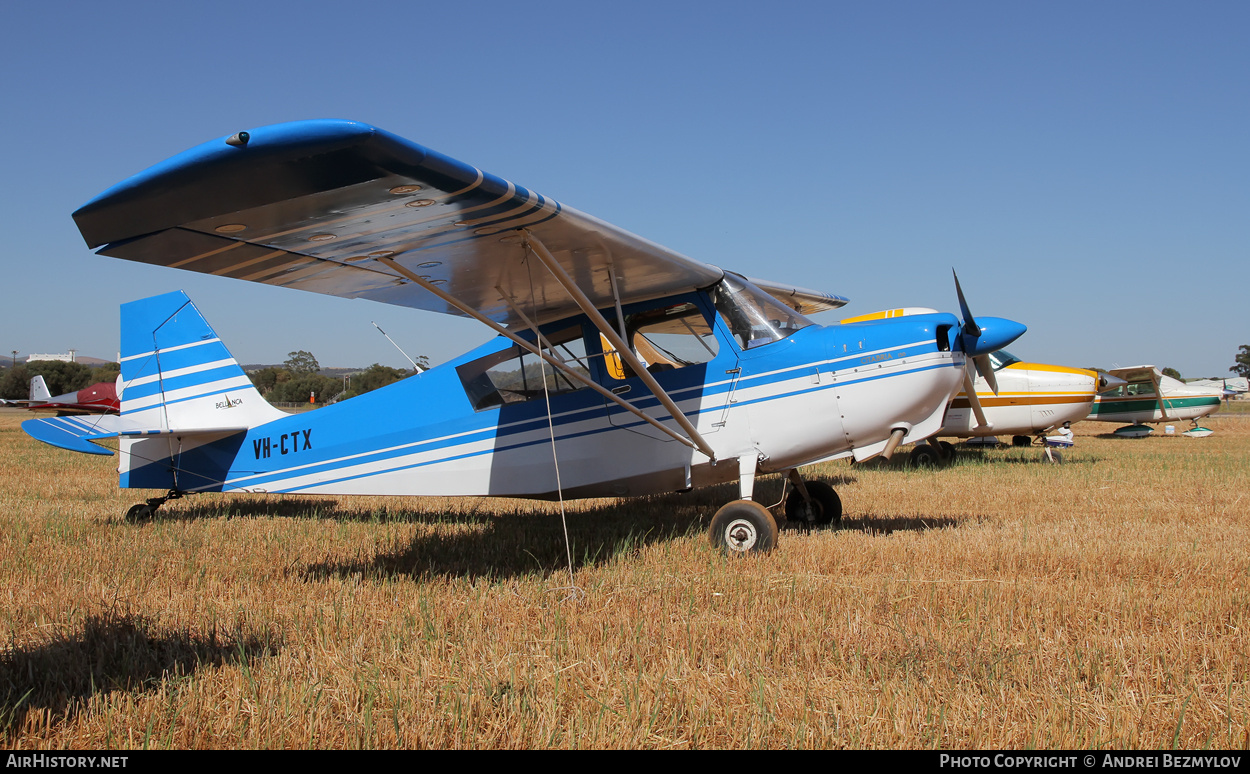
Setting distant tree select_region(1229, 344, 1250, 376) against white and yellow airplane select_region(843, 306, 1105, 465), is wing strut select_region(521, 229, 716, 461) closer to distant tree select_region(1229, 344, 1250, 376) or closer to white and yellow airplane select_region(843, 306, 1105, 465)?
white and yellow airplane select_region(843, 306, 1105, 465)

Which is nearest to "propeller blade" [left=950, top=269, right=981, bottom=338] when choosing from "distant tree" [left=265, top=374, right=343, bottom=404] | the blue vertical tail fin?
the blue vertical tail fin

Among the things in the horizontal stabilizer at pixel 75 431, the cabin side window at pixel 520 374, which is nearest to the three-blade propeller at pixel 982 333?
the cabin side window at pixel 520 374

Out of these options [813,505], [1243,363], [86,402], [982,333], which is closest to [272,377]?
[86,402]

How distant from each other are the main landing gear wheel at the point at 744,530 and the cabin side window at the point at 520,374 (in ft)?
5.56

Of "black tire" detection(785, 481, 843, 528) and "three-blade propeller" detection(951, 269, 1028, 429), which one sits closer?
"three-blade propeller" detection(951, 269, 1028, 429)

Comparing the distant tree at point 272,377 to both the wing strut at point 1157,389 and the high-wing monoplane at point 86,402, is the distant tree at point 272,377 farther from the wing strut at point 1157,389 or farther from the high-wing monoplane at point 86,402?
the wing strut at point 1157,389

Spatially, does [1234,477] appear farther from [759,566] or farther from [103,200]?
[103,200]

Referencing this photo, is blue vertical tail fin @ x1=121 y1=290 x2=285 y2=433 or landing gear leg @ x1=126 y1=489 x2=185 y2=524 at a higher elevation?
blue vertical tail fin @ x1=121 y1=290 x2=285 y2=433

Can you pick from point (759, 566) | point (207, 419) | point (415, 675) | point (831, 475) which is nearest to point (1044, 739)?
point (415, 675)

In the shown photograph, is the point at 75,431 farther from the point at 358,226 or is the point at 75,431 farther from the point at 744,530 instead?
the point at 744,530

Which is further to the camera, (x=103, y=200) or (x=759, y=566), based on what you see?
(x=759, y=566)

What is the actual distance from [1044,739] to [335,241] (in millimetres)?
4278

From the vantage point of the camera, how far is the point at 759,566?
5121 mm

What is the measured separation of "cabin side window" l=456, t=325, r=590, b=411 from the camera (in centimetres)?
665
